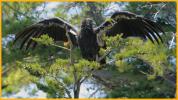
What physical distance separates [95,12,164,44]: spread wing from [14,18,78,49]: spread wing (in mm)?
313

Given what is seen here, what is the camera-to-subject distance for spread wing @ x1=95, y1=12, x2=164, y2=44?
21.4ft

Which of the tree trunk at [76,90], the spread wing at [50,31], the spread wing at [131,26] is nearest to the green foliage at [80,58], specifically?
the spread wing at [131,26]

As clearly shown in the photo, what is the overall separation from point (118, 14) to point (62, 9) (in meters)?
3.90

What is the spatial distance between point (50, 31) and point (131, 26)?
2.71 feet

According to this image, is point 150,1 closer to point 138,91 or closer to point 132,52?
point 138,91

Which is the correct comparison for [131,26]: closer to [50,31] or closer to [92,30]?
[92,30]

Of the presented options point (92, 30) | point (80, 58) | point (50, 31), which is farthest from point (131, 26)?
point (80, 58)

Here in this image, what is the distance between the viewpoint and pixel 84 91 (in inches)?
345

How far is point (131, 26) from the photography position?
266 inches

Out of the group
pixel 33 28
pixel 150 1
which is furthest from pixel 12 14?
pixel 33 28

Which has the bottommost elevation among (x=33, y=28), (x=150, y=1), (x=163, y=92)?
Result: (x=163, y=92)

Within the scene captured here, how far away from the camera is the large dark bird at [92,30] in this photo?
6422mm

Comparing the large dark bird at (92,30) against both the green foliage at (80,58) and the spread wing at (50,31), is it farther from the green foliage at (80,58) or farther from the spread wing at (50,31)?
the green foliage at (80,58)

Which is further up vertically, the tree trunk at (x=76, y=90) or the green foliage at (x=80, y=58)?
the green foliage at (x=80, y=58)
